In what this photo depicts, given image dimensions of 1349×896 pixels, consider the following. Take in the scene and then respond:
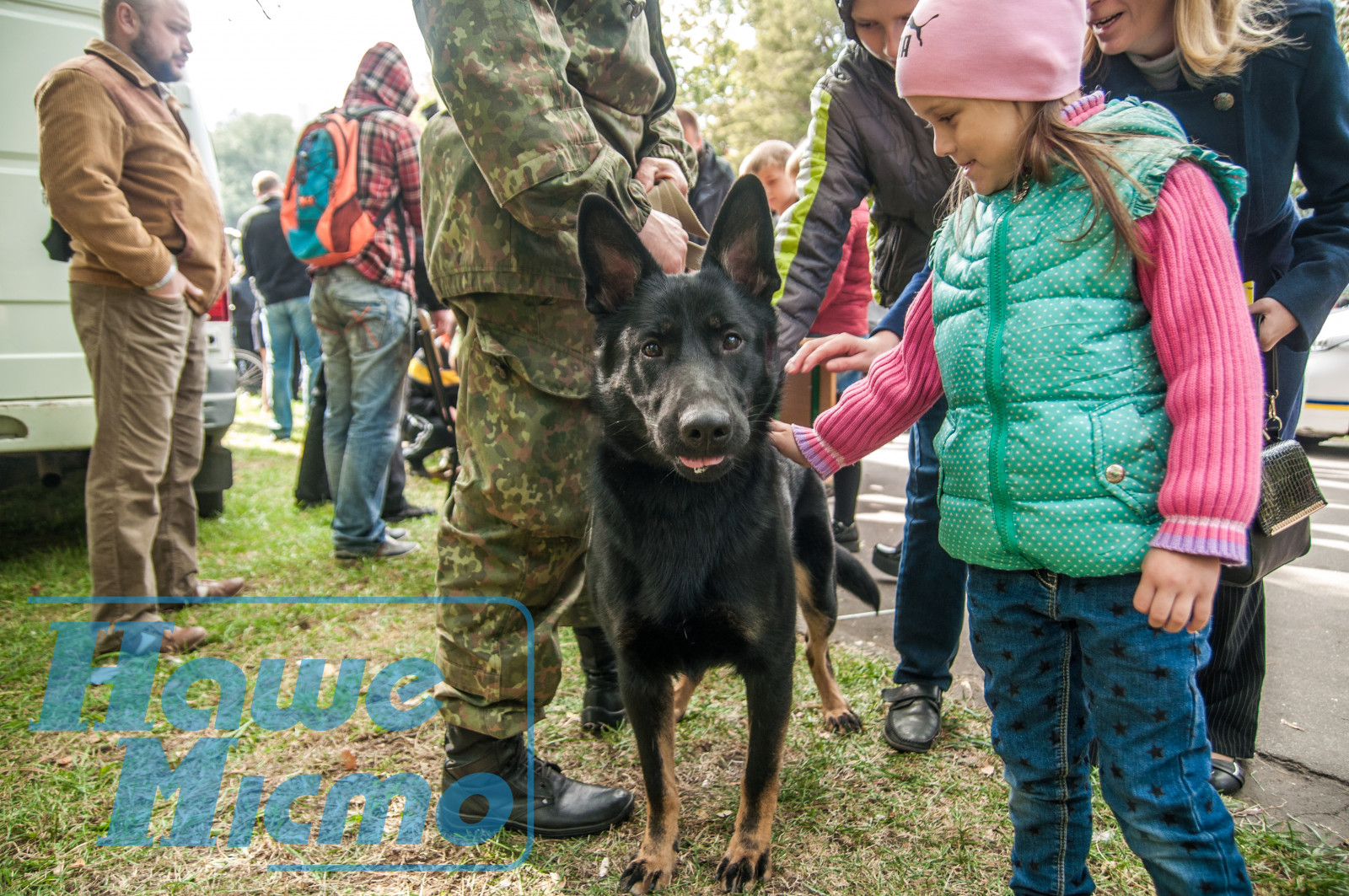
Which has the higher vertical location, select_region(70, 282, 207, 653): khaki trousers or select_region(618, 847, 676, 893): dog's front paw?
select_region(70, 282, 207, 653): khaki trousers

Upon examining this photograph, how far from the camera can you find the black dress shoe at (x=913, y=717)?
2416 mm

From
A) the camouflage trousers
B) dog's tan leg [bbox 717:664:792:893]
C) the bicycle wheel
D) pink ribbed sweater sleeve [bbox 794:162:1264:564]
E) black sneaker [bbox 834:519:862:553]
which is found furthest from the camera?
the bicycle wheel

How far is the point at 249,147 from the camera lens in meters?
65.8

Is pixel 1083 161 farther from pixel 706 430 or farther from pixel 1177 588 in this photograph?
pixel 706 430

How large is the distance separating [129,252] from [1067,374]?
3.44 m

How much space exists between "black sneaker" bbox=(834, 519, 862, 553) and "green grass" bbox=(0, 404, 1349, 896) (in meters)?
1.46

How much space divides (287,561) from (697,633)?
377 centimetres

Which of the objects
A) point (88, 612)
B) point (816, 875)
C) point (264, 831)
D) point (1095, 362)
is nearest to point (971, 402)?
point (1095, 362)

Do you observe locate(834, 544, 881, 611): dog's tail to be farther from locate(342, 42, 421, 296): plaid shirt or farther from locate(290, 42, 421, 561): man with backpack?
locate(342, 42, 421, 296): plaid shirt


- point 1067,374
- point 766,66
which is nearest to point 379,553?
point 1067,374

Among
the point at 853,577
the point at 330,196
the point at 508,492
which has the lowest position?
the point at 853,577

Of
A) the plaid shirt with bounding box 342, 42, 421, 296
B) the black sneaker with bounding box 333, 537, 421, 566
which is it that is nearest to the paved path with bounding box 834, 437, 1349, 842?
the black sneaker with bounding box 333, 537, 421, 566

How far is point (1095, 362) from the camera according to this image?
126 cm

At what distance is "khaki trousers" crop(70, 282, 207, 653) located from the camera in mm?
3158
